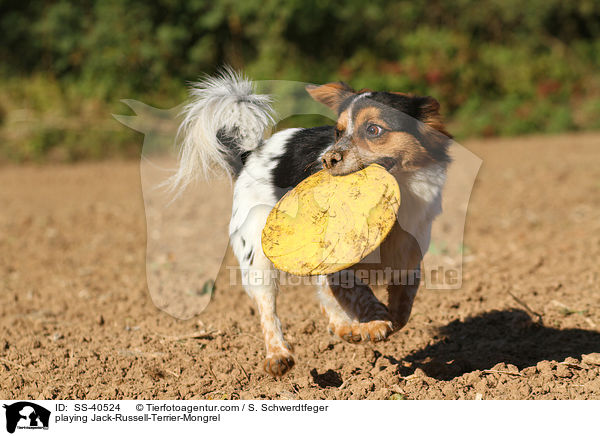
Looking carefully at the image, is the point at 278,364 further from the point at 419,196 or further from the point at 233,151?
the point at 233,151

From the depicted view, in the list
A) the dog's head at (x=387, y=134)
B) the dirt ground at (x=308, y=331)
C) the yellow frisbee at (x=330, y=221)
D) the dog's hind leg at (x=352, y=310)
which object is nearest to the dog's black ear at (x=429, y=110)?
the dog's head at (x=387, y=134)

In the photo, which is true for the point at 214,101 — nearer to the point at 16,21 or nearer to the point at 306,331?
the point at 306,331

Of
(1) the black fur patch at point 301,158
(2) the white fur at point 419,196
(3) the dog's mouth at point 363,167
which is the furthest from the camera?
(1) the black fur patch at point 301,158

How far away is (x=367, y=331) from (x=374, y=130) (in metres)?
1.17

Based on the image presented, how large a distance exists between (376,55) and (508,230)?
13.4 meters

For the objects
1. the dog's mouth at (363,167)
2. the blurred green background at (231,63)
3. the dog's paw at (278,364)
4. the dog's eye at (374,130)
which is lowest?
the dog's paw at (278,364)

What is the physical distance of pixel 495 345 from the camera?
4.66 m

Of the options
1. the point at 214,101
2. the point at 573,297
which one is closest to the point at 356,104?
the point at 214,101

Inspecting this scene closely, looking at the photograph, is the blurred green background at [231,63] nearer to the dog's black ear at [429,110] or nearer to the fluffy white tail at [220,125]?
the fluffy white tail at [220,125]

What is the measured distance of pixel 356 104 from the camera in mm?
3922
